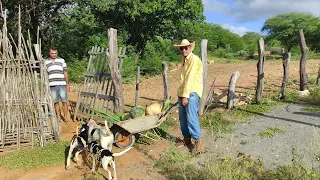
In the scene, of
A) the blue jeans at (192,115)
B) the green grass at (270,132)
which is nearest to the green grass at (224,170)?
the blue jeans at (192,115)

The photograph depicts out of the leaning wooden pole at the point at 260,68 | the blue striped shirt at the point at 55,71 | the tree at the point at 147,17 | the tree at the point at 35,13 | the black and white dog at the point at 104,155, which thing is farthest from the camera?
the tree at the point at 147,17

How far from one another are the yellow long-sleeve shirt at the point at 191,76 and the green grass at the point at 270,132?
1860mm

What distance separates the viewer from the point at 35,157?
5148mm

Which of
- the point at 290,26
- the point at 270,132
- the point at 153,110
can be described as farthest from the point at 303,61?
the point at 290,26

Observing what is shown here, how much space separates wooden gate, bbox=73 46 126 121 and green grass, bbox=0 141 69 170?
5.09ft

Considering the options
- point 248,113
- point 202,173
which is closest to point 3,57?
point 202,173

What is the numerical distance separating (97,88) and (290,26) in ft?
79.1

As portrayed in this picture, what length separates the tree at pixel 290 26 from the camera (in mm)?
26250

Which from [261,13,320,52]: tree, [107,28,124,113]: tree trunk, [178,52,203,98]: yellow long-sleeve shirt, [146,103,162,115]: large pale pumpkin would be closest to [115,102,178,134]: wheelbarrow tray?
[146,103,162,115]: large pale pumpkin

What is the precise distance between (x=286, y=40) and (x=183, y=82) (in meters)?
24.9

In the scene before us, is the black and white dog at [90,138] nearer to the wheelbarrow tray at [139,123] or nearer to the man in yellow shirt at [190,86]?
the wheelbarrow tray at [139,123]

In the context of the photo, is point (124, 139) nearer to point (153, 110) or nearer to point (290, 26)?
point (153, 110)

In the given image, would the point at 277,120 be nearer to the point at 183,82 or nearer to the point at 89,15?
the point at 183,82

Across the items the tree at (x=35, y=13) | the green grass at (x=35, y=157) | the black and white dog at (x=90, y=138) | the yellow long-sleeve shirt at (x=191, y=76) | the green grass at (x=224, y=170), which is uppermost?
the tree at (x=35, y=13)
